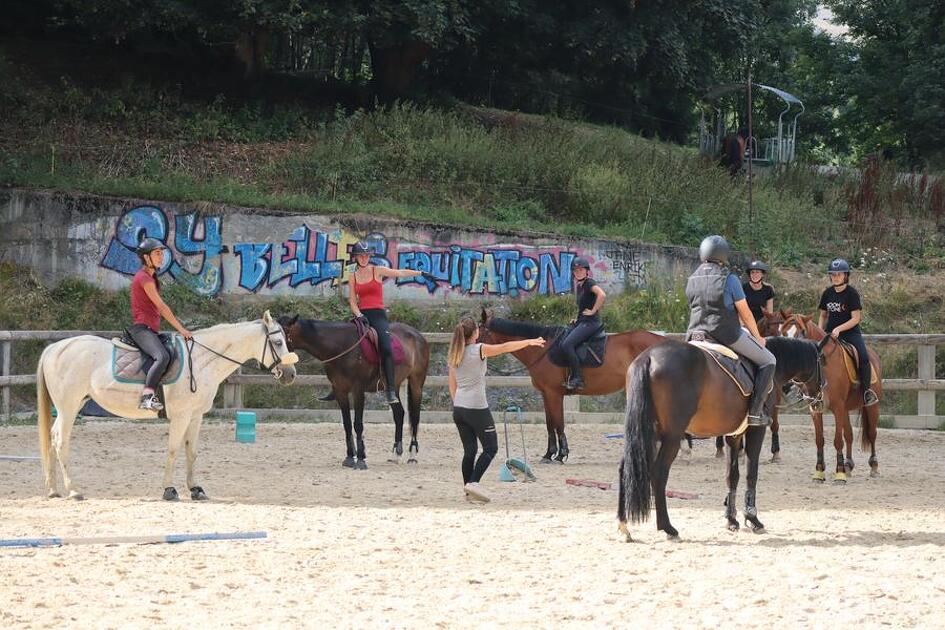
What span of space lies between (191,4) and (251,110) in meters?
3.51

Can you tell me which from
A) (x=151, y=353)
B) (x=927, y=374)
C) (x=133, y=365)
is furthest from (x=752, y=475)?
(x=927, y=374)

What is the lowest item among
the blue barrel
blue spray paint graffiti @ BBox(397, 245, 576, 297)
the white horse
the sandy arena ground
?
the sandy arena ground

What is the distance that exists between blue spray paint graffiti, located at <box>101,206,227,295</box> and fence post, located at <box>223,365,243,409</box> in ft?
12.0

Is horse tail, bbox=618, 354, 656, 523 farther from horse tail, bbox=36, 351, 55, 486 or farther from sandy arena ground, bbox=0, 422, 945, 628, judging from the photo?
horse tail, bbox=36, 351, 55, 486

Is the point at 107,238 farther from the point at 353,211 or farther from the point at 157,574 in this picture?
the point at 157,574

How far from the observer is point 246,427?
1620cm

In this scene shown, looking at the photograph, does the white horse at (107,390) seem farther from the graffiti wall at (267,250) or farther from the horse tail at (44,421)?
the graffiti wall at (267,250)

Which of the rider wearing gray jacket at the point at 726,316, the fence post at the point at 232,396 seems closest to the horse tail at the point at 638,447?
the rider wearing gray jacket at the point at 726,316

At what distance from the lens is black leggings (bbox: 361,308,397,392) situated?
1448 cm

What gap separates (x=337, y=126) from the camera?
28391 mm

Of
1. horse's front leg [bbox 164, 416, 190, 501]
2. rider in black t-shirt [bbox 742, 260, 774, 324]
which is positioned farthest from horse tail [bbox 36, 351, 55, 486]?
rider in black t-shirt [bbox 742, 260, 774, 324]

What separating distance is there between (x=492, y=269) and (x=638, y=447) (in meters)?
14.6

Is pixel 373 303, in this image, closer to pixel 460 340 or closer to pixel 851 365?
pixel 460 340

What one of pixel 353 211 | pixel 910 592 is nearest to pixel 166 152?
pixel 353 211
